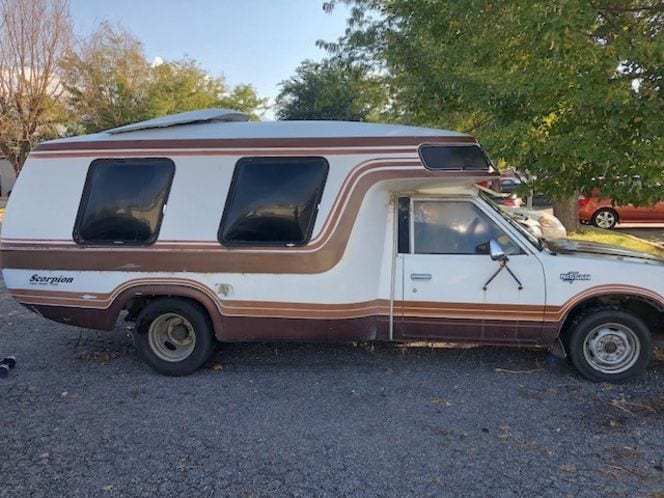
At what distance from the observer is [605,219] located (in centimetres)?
1516

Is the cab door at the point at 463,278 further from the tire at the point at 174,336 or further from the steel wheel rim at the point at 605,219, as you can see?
the steel wheel rim at the point at 605,219

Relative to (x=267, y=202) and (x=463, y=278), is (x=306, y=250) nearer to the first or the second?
(x=267, y=202)

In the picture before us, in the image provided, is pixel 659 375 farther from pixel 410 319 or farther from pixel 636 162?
pixel 410 319

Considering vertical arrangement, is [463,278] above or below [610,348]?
above

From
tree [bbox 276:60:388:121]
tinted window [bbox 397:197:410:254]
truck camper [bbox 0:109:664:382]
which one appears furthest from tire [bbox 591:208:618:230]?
tinted window [bbox 397:197:410:254]

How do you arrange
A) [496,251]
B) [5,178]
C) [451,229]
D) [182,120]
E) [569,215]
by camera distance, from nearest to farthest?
[496,251]
[451,229]
[182,120]
[569,215]
[5,178]

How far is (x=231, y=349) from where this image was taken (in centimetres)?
540

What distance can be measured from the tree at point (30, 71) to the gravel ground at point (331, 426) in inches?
747

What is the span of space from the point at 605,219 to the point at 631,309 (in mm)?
11925

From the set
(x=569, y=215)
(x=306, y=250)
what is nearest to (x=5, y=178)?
(x=569, y=215)

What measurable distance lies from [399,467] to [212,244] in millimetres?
2403

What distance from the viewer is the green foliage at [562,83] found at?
457cm

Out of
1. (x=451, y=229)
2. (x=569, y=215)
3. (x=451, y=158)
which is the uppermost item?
(x=451, y=158)

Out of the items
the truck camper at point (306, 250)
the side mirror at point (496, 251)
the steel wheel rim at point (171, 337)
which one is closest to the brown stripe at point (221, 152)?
the truck camper at point (306, 250)
